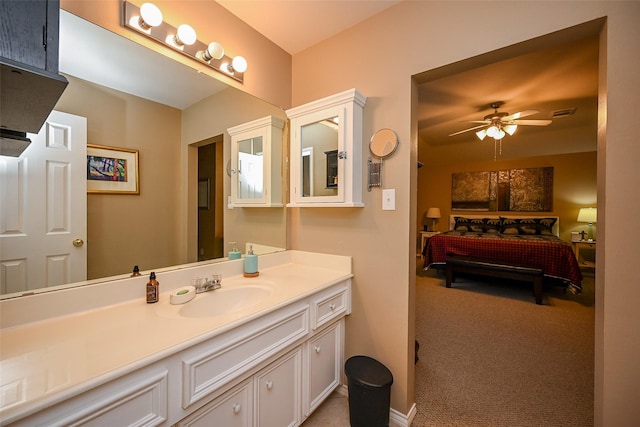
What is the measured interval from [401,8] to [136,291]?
83.2 inches

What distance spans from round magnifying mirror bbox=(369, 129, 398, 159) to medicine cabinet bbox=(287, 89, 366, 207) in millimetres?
92

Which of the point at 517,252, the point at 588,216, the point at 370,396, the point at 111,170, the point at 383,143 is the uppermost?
the point at 383,143

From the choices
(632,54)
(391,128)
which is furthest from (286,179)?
(632,54)

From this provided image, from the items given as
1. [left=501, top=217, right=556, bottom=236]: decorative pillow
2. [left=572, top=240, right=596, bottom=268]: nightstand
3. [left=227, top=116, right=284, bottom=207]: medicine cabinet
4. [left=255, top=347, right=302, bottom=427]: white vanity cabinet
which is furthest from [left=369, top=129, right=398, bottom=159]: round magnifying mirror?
[left=572, top=240, right=596, bottom=268]: nightstand

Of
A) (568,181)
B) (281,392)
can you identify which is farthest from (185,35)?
(568,181)

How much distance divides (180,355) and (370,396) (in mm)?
1023

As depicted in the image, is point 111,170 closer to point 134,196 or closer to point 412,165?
point 134,196

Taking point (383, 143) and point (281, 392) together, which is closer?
point (281, 392)

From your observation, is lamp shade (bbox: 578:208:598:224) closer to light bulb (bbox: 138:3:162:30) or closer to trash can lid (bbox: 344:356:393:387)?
trash can lid (bbox: 344:356:393:387)

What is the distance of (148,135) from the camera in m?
1.25

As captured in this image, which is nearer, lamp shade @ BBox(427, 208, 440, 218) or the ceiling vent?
the ceiling vent

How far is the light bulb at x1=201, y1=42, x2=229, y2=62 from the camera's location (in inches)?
53.4

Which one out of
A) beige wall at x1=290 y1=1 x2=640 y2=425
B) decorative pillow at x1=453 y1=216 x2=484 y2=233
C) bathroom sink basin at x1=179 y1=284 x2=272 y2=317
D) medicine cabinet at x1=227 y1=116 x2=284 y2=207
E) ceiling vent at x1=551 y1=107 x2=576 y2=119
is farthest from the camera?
decorative pillow at x1=453 y1=216 x2=484 y2=233

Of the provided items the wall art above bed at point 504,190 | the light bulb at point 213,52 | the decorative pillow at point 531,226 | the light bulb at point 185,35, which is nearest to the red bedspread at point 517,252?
the decorative pillow at point 531,226
